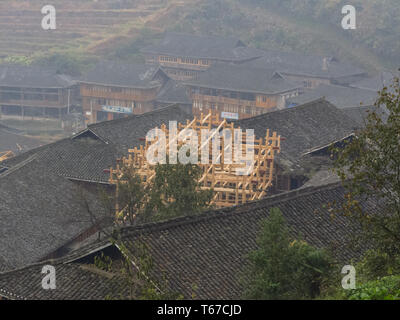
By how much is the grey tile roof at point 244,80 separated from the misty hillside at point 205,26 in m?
21.1

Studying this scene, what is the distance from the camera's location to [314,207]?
854 inches

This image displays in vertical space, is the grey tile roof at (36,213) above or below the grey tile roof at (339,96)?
below

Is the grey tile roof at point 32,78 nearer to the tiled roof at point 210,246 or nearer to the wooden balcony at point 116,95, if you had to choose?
the wooden balcony at point 116,95

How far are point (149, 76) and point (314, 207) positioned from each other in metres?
45.4

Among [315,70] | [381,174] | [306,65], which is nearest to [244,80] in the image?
[315,70]

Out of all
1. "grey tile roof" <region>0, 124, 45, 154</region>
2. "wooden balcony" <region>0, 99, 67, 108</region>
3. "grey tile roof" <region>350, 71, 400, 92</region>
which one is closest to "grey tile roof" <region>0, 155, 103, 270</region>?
"grey tile roof" <region>0, 124, 45, 154</region>

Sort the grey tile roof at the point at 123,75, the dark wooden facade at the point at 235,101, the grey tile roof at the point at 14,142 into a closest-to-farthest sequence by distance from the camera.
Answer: the grey tile roof at the point at 14,142
the dark wooden facade at the point at 235,101
the grey tile roof at the point at 123,75

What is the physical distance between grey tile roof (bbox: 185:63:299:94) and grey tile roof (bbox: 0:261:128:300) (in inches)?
1738

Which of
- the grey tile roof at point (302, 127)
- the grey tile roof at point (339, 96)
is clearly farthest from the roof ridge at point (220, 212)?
the grey tile roof at point (339, 96)

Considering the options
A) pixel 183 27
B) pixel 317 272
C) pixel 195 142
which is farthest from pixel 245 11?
pixel 317 272

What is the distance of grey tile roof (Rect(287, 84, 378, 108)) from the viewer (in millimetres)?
58625

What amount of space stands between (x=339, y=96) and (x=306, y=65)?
483 inches

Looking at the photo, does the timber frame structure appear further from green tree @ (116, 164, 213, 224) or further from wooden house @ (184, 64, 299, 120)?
wooden house @ (184, 64, 299, 120)

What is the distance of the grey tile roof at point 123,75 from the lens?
64.4m
